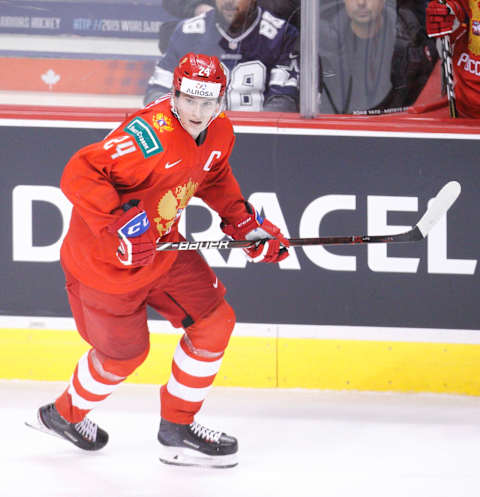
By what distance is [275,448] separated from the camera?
284 centimetres

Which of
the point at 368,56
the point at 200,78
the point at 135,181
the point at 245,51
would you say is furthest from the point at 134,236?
the point at 368,56

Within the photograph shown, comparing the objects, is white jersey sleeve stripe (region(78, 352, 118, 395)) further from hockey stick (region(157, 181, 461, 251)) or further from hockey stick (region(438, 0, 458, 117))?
hockey stick (region(438, 0, 458, 117))

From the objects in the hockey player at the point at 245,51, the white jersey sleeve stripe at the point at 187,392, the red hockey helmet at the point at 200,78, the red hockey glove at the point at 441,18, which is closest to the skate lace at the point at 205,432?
the white jersey sleeve stripe at the point at 187,392

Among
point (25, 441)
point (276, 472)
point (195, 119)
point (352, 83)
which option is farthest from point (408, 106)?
point (25, 441)

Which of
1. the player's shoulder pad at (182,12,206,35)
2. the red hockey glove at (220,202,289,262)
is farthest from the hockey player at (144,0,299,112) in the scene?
the red hockey glove at (220,202,289,262)

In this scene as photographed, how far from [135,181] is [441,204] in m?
0.87

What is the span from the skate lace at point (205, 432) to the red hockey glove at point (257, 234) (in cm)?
51

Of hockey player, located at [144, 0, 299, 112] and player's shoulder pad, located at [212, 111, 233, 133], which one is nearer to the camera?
player's shoulder pad, located at [212, 111, 233, 133]

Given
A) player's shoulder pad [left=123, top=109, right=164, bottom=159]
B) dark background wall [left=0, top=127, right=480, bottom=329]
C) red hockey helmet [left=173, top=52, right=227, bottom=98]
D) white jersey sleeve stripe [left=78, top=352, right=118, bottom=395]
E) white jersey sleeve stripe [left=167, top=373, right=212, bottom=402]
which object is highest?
red hockey helmet [left=173, top=52, right=227, bottom=98]

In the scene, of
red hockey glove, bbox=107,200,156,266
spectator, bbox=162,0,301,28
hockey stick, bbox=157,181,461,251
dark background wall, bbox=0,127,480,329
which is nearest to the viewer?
red hockey glove, bbox=107,200,156,266

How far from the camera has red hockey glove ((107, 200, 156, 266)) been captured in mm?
2342

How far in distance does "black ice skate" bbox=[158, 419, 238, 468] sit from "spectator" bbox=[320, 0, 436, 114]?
4.09 feet

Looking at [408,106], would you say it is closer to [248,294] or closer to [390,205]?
[390,205]

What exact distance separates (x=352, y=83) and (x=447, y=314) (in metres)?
0.87
